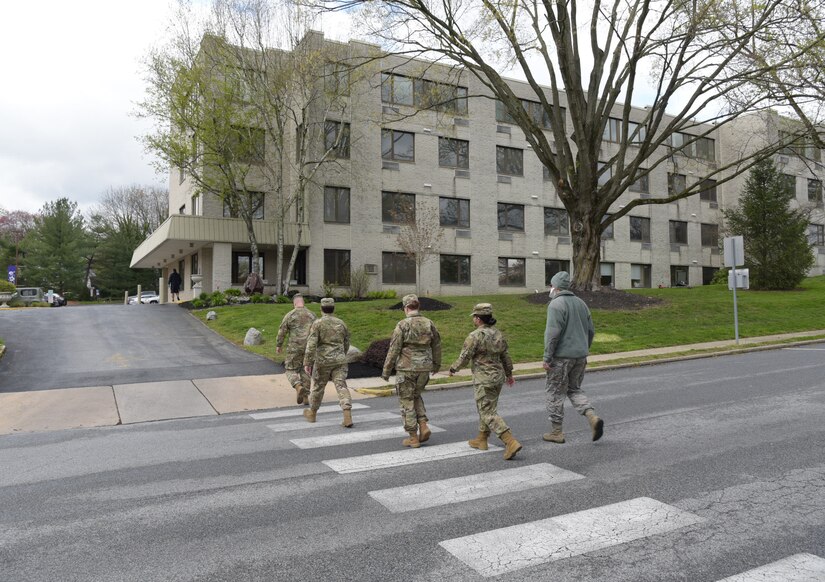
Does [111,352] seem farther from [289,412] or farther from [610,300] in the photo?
[610,300]

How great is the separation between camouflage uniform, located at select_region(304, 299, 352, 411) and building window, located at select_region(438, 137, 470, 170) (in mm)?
25594

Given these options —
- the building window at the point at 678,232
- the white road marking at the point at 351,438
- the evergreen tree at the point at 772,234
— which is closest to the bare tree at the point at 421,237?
the evergreen tree at the point at 772,234

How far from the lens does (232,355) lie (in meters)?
15.8

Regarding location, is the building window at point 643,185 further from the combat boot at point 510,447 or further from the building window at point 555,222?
the combat boot at point 510,447

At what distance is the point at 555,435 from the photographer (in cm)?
670

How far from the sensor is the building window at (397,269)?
3128cm

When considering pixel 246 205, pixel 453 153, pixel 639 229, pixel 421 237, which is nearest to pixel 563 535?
pixel 421 237

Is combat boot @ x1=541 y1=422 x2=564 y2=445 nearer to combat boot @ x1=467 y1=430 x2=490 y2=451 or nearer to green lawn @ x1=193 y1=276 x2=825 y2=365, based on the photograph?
combat boot @ x1=467 y1=430 x2=490 y2=451

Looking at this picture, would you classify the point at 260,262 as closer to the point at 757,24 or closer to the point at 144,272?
the point at 757,24

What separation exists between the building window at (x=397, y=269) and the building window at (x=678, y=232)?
822 inches

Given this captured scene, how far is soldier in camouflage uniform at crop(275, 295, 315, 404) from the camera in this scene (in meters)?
9.96

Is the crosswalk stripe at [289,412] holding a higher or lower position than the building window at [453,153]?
lower

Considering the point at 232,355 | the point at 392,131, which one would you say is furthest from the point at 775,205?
the point at 232,355

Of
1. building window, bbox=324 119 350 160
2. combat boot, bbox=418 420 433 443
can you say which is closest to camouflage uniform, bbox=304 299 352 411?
combat boot, bbox=418 420 433 443
